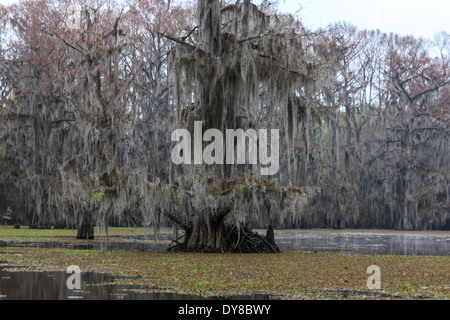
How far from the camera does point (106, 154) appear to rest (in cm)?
2219

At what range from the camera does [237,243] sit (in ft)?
58.6

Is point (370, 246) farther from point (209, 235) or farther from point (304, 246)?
point (209, 235)

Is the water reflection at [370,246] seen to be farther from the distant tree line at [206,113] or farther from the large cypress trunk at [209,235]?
the large cypress trunk at [209,235]

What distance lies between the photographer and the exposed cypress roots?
1783cm

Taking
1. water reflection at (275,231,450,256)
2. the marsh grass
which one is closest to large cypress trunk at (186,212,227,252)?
the marsh grass

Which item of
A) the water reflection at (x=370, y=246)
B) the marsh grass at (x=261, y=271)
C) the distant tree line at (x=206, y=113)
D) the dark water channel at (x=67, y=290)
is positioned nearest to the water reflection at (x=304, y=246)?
the water reflection at (x=370, y=246)

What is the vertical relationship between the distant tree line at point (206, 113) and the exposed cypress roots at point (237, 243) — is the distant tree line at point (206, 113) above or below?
above

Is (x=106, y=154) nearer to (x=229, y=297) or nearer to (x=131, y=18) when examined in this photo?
(x=229, y=297)

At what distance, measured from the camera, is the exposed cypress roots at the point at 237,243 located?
17.8 meters

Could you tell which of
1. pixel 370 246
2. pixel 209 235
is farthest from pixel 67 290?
pixel 370 246

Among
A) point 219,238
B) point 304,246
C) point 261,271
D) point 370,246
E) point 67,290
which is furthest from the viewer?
point 370,246

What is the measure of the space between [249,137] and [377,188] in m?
28.6
